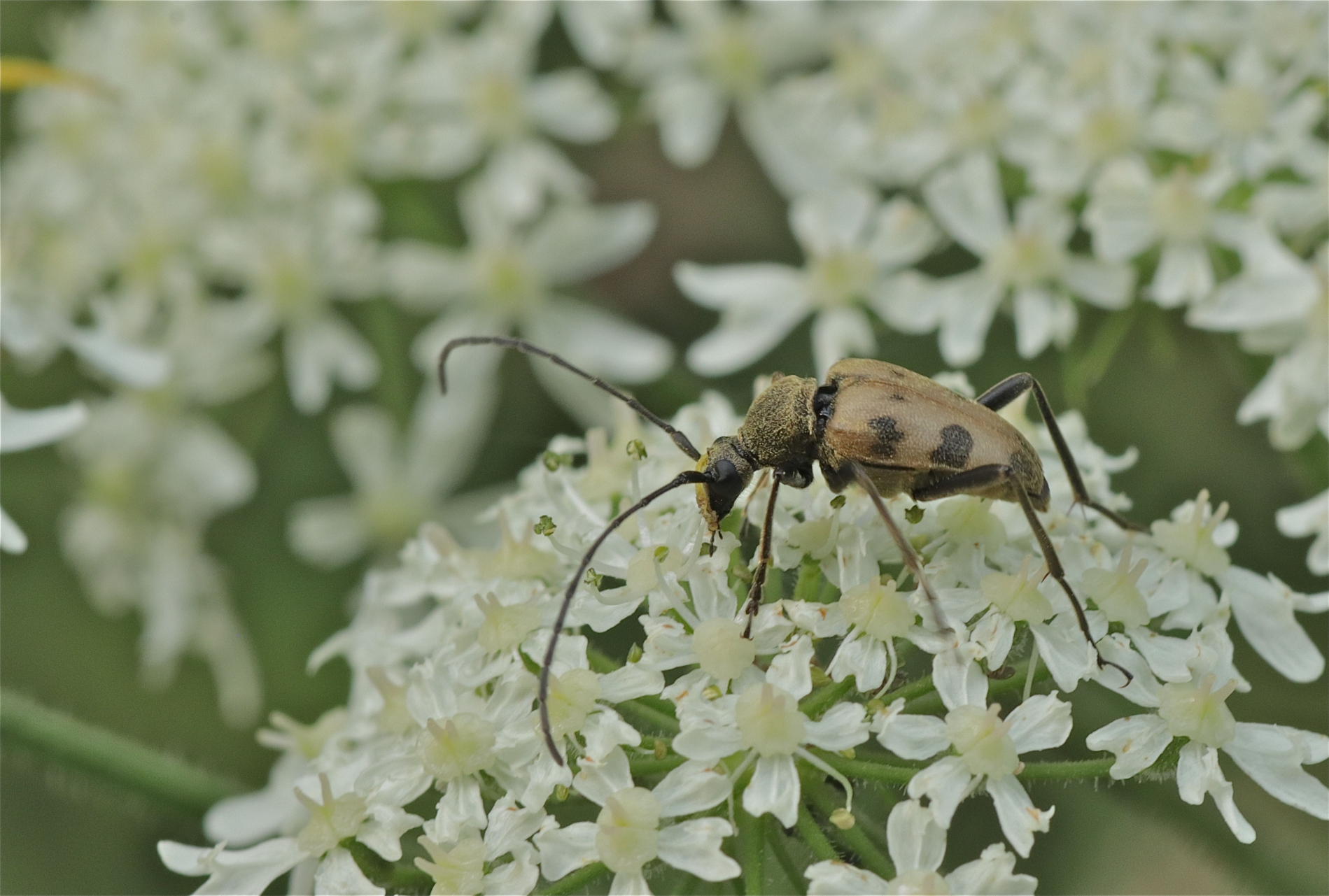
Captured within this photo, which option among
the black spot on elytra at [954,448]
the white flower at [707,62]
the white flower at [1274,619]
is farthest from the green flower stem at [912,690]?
the white flower at [707,62]

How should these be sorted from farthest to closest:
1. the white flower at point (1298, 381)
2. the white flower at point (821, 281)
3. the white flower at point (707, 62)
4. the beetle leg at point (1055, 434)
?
the white flower at point (707, 62), the white flower at point (821, 281), the white flower at point (1298, 381), the beetle leg at point (1055, 434)

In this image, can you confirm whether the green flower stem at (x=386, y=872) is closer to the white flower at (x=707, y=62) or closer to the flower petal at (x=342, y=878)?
the flower petal at (x=342, y=878)

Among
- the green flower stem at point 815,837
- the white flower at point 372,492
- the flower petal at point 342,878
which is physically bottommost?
the white flower at point 372,492

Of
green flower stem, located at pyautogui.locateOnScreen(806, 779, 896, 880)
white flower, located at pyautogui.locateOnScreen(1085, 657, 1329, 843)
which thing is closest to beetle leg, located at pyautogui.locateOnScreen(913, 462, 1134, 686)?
white flower, located at pyautogui.locateOnScreen(1085, 657, 1329, 843)

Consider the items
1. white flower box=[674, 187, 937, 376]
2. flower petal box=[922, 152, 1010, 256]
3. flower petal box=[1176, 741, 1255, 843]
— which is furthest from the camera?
white flower box=[674, 187, 937, 376]

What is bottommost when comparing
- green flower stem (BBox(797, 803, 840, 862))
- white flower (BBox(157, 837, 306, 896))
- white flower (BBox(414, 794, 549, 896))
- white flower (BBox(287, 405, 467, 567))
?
white flower (BBox(287, 405, 467, 567))

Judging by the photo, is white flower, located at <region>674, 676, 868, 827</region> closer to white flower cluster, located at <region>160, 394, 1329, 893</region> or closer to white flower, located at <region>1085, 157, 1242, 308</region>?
white flower cluster, located at <region>160, 394, 1329, 893</region>
